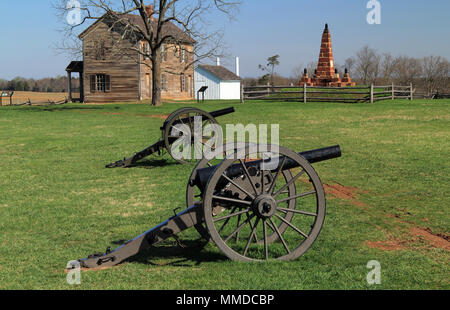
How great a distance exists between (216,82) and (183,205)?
52.9 meters

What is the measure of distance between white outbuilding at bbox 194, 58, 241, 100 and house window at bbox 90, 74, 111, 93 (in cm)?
1704

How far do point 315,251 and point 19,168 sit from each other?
365 inches

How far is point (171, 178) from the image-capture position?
10961 millimetres

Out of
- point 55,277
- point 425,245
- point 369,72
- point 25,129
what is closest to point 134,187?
point 55,277

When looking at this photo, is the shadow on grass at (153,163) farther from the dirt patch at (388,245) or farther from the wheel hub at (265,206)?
the wheel hub at (265,206)

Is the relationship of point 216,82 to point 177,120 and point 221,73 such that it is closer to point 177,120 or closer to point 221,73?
point 221,73

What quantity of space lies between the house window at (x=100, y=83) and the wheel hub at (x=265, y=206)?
4100cm

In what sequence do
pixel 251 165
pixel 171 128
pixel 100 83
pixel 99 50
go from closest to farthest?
pixel 251 165
pixel 171 128
pixel 99 50
pixel 100 83

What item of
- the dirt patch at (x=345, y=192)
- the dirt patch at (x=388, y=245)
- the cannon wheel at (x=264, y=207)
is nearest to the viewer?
the cannon wheel at (x=264, y=207)

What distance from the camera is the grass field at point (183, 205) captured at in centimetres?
512

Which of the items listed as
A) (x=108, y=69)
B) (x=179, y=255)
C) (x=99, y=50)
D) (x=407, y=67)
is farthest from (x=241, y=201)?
(x=407, y=67)

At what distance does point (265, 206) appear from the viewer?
17.1 feet

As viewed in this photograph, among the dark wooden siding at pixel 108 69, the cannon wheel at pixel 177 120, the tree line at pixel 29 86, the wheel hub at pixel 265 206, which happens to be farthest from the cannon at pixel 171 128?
the tree line at pixel 29 86

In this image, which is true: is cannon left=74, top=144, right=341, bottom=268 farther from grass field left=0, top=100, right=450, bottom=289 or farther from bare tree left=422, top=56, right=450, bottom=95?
bare tree left=422, top=56, right=450, bottom=95
